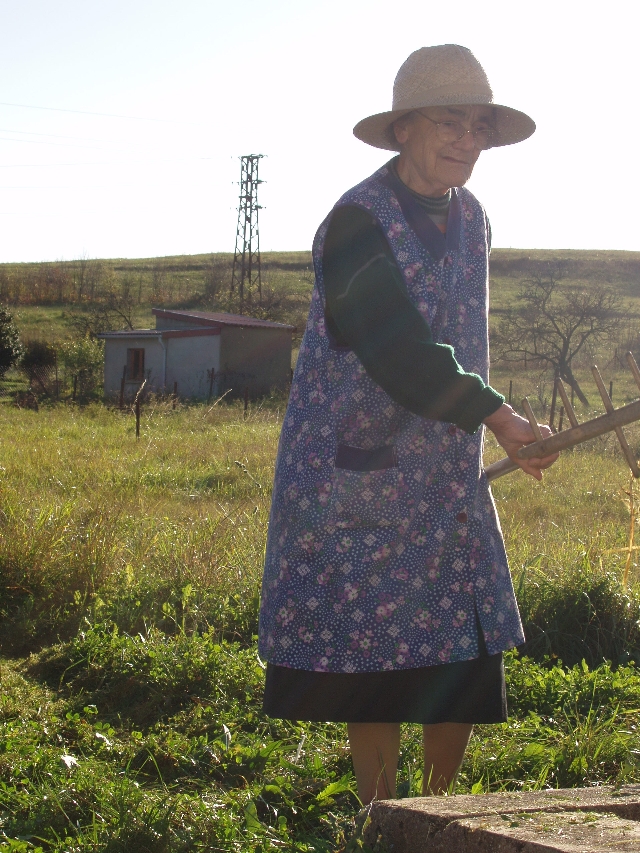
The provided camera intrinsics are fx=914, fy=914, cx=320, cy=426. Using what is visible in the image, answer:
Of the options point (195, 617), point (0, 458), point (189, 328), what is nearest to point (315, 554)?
point (195, 617)

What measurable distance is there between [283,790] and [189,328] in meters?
28.8

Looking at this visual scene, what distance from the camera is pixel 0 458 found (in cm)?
929

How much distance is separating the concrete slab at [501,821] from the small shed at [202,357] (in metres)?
25.4

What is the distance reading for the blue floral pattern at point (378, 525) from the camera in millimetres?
2070

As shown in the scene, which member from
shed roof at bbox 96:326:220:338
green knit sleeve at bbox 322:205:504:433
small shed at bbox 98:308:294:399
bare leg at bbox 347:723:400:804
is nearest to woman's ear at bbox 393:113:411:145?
green knit sleeve at bbox 322:205:504:433

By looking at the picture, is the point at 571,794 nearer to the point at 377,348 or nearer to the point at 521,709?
the point at 377,348

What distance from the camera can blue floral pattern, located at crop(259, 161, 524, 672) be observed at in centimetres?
207

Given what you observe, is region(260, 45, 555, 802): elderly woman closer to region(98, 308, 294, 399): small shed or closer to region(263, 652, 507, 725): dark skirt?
region(263, 652, 507, 725): dark skirt

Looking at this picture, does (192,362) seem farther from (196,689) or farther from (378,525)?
(378,525)

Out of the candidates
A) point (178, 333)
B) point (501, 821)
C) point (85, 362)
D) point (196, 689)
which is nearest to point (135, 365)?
point (178, 333)

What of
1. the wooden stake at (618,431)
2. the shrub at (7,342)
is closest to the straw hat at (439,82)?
the wooden stake at (618,431)

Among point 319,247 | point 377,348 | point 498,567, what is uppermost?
point 319,247

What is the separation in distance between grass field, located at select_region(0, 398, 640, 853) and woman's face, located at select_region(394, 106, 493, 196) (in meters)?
1.47

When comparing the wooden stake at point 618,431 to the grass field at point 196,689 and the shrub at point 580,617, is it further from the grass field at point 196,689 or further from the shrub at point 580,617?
the shrub at point 580,617
